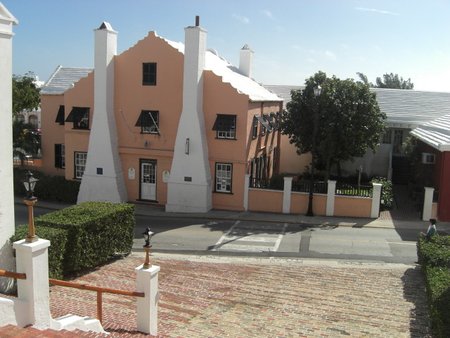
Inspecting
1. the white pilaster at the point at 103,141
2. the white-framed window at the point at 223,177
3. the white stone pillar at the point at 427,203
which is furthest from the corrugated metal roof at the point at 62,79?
the white stone pillar at the point at 427,203

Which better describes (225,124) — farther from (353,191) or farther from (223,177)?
(353,191)

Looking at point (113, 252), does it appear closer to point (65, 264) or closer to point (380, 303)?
point (65, 264)

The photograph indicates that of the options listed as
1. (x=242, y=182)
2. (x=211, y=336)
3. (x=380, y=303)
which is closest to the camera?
(x=211, y=336)

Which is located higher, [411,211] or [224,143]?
[224,143]

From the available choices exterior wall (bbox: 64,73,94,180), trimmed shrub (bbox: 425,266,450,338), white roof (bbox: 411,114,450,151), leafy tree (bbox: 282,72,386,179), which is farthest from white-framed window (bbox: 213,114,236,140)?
trimmed shrub (bbox: 425,266,450,338)

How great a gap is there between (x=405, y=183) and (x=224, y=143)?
14342mm

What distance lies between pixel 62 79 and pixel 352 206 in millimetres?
19707

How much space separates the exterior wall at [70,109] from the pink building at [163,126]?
0.05m

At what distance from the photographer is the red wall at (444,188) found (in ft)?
72.8

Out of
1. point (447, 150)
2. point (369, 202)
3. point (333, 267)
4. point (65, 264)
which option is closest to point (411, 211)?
point (369, 202)

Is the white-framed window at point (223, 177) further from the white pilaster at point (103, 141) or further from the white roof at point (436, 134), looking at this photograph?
the white roof at point (436, 134)

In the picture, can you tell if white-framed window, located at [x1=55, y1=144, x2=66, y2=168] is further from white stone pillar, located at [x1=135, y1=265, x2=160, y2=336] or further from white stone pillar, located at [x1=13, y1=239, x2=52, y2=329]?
white stone pillar, located at [x1=13, y1=239, x2=52, y2=329]

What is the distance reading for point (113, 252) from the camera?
15.2 m

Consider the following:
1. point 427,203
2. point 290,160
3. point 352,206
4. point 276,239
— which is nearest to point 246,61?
point 290,160
